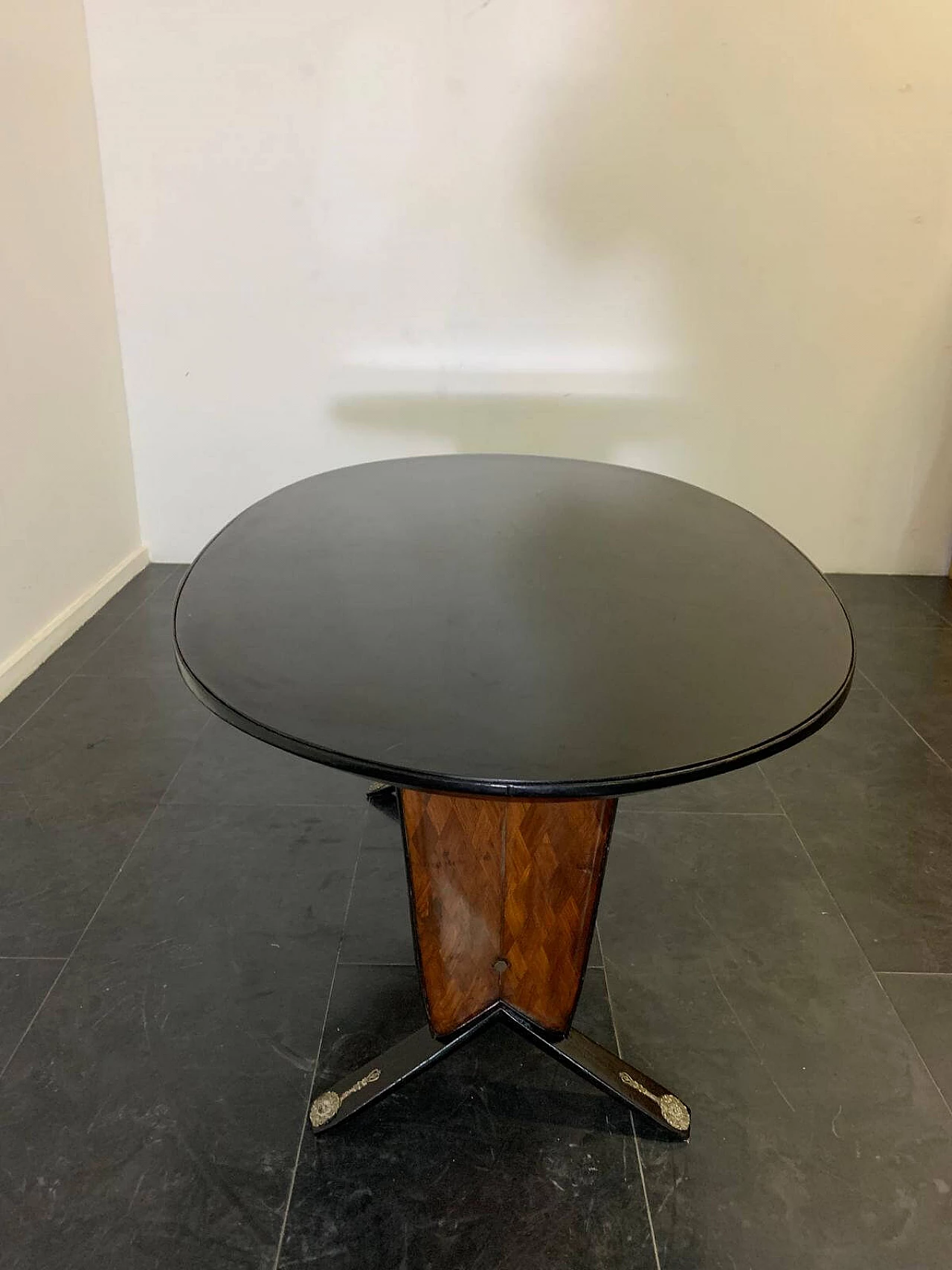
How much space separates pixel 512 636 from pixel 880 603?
85.1 inches

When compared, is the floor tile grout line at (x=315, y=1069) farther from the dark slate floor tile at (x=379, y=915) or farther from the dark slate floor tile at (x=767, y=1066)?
the dark slate floor tile at (x=767, y=1066)

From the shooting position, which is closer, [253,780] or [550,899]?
[550,899]

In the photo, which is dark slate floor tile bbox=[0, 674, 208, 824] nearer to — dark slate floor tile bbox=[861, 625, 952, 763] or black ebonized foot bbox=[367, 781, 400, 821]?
black ebonized foot bbox=[367, 781, 400, 821]

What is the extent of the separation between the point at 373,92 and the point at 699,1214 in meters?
2.60

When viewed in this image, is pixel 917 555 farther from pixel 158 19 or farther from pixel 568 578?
pixel 158 19

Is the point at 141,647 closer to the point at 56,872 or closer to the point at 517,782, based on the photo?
the point at 56,872

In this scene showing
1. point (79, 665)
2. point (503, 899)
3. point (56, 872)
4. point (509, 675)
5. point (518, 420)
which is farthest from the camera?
point (518, 420)

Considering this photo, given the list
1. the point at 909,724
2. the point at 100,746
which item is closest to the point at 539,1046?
the point at 100,746

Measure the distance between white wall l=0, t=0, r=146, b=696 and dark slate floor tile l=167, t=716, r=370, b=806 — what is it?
596 mm

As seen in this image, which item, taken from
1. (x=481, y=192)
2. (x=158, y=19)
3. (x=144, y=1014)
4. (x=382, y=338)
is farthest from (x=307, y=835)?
(x=158, y=19)

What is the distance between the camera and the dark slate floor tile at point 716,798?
6.17 ft

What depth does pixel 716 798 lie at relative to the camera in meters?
1.91

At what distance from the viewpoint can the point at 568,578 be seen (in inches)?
46.4

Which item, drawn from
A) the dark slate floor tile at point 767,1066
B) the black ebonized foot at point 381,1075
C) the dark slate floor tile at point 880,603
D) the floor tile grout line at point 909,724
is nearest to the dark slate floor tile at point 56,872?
the black ebonized foot at point 381,1075
